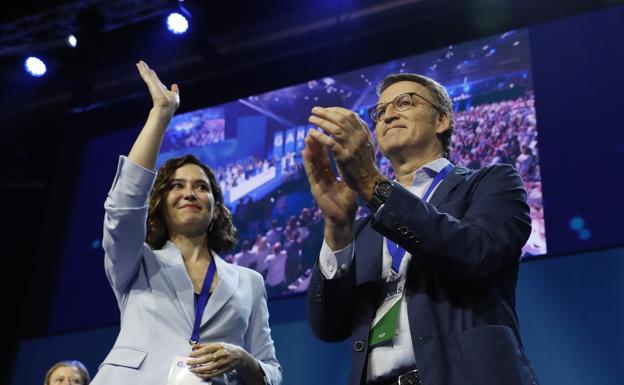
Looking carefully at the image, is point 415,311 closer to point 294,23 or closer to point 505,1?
point 505,1

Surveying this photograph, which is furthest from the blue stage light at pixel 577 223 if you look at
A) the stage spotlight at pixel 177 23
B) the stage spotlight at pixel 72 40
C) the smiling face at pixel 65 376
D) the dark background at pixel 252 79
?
the stage spotlight at pixel 72 40

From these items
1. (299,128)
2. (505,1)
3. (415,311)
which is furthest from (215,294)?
(505,1)

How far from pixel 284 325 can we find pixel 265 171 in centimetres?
107

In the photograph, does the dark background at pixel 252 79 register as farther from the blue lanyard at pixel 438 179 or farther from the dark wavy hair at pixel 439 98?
the blue lanyard at pixel 438 179

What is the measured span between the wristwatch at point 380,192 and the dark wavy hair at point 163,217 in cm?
113

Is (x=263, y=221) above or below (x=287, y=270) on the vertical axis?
above

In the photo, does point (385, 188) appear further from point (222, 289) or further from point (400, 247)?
point (222, 289)

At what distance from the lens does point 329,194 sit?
5.30 ft

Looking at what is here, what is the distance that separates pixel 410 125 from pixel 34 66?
15.4 feet

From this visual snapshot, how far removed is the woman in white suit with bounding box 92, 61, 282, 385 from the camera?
6.58ft

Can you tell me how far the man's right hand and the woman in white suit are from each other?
1.97 feet

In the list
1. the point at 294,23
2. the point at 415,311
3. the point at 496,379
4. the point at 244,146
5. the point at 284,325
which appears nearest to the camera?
the point at 496,379

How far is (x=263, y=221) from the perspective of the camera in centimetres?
464

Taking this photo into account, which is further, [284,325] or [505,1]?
[505,1]
